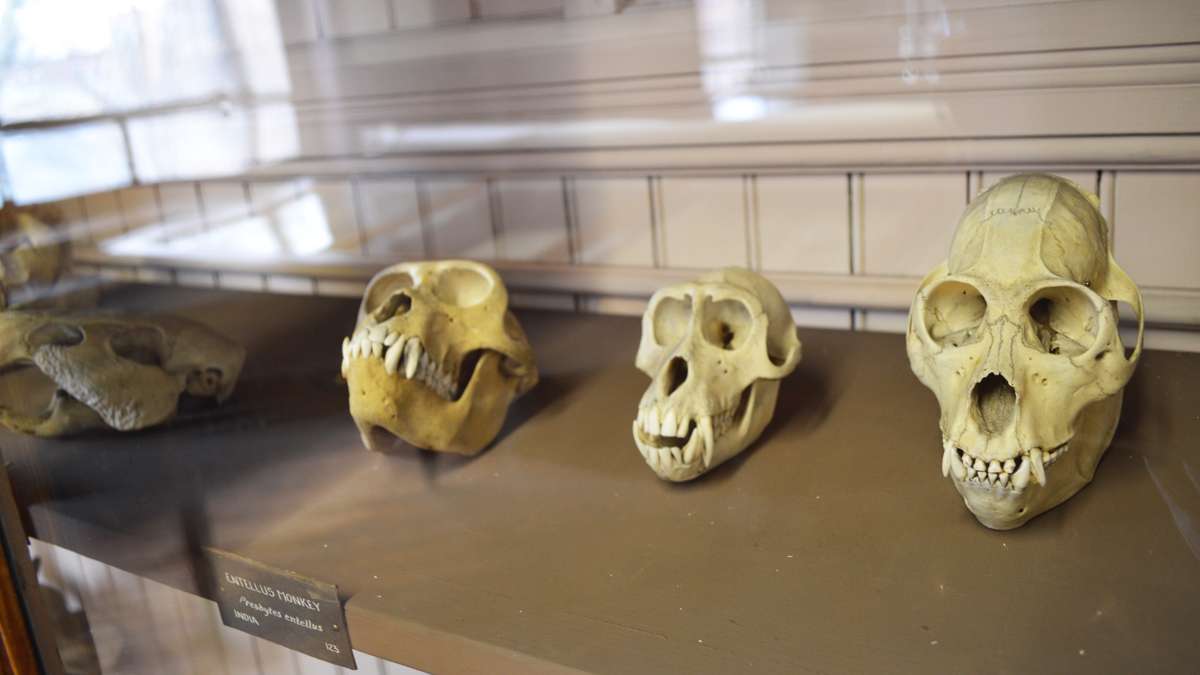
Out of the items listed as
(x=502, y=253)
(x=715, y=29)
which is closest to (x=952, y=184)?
(x=715, y=29)

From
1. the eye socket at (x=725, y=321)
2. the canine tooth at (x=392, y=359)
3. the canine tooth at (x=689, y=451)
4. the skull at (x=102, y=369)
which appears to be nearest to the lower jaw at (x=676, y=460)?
the canine tooth at (x=689, y=451)

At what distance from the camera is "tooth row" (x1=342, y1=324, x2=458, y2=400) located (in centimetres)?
83

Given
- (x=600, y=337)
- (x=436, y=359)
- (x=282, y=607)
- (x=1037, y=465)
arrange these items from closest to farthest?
1. (x=1037, y=465)
2. (x=282, y=607)
3. (x=436, y=359)
4. (x=600, y=337)

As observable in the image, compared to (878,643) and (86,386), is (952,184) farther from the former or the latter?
(86,386)

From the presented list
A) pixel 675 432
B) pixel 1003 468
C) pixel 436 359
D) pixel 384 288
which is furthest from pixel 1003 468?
pixel 384 288

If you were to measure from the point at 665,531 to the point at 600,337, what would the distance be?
0.49 meters

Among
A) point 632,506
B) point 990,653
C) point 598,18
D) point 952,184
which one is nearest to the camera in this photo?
point 990,653

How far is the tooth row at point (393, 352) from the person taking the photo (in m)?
0.83

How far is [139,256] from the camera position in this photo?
4.05ft

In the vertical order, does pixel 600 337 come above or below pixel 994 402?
below

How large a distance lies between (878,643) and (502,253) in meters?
0.89

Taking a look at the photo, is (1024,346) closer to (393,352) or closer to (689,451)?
(689,451)

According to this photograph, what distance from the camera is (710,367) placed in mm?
814

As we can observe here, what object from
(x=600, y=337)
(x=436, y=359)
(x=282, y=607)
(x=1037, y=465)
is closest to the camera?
(x=1037, y=465)
